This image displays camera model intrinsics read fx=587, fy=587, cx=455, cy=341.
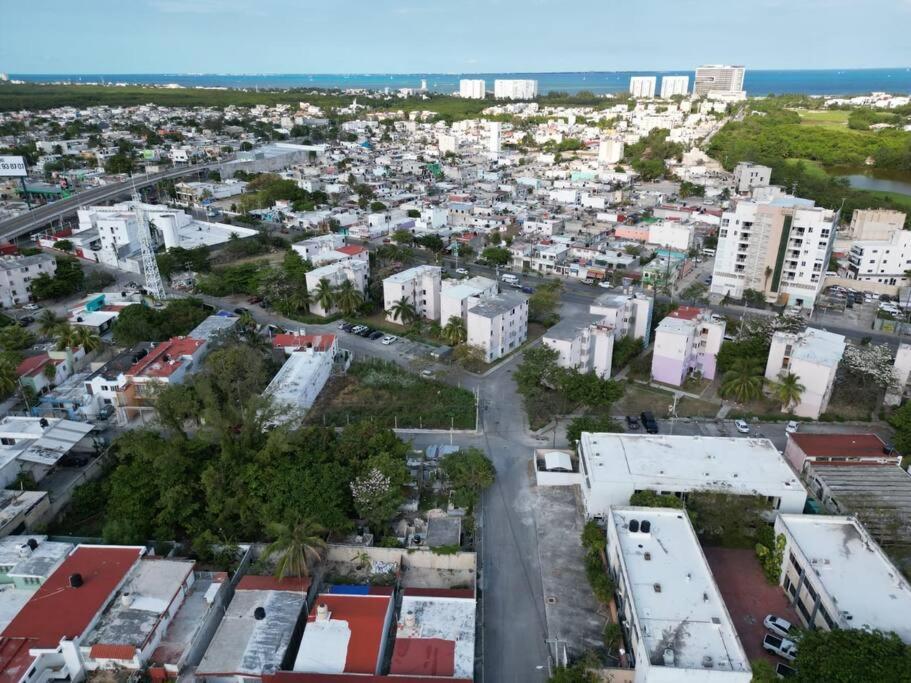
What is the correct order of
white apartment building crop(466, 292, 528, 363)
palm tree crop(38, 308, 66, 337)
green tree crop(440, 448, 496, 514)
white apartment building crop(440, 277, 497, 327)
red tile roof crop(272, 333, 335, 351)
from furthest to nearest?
white apartment building crop(440, 277, 497, 327) → palm tree crop(38, 308, 66, 337) → white apartment building crop(466, 292, 528, 363) → red tile roof crop(272, 333, 335, 351) → green tree crop(440, 448, 496, 514)

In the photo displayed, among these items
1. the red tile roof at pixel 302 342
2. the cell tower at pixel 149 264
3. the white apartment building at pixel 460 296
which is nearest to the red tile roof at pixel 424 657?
the red tile roof at pixel 302 342

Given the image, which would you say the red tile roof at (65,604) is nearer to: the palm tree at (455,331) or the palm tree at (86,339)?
the palm tree at (86,339)

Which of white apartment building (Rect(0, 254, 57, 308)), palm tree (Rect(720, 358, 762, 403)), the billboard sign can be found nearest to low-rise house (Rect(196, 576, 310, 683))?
palm tree (Rect(720, 358, 762, 403))

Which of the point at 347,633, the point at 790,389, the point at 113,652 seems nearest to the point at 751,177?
the point at 790,389

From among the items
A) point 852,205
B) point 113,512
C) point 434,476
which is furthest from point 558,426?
point 852,205

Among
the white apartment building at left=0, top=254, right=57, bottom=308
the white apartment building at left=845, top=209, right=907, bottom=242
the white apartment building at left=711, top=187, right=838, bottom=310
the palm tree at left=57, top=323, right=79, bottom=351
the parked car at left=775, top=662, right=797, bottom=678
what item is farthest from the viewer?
the white apartment building at left=845, top=209, right=907, bottom=242

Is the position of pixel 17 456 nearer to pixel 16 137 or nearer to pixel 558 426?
pixel 558 426

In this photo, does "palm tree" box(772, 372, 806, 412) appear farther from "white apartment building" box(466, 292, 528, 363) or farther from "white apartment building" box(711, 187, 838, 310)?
"white apartment building" box(711, 187, 838, 310)
